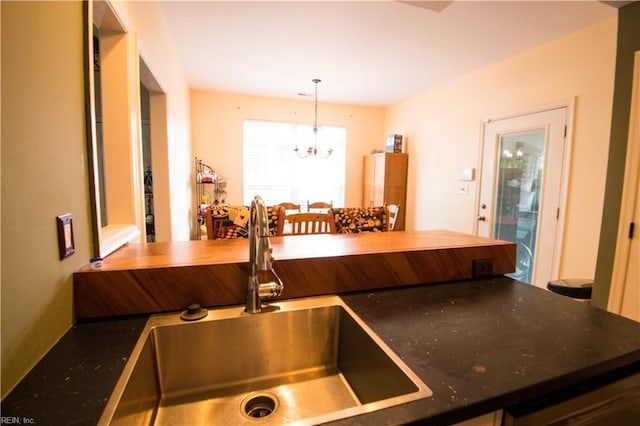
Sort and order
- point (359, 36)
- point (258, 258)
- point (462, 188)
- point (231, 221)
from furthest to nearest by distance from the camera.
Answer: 1. point (462, 188)
2. point (359, 36)
3. point (231, 221)
4. point (258, 258)

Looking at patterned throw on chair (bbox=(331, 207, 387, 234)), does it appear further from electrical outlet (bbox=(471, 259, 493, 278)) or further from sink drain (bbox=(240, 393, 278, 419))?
sink drain (bbox=(240, 393, 278, 419))

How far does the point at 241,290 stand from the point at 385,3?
2315mm

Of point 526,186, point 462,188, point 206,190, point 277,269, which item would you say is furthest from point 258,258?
point 206,190

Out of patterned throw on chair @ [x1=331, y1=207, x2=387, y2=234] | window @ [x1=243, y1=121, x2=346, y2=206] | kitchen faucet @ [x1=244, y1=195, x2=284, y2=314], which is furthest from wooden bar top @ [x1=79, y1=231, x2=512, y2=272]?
window @ [x1=243, y1=121, x2=346, y2=206]

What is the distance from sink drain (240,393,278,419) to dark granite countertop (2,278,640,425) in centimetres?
34

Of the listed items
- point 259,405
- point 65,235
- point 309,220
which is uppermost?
point 65,235

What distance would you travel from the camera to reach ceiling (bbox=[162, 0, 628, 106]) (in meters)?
2.29

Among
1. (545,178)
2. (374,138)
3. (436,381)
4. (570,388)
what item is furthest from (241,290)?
(374,138)

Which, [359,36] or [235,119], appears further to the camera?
[235,119]

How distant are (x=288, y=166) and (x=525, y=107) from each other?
3.40 meters

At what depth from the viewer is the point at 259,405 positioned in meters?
0.84

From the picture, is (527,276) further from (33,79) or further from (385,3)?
(33,79)

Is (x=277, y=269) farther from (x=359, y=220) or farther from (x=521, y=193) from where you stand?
(x=521, y=193)

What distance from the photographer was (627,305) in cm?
205
